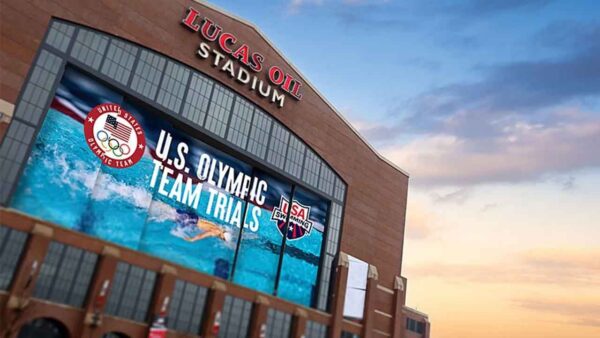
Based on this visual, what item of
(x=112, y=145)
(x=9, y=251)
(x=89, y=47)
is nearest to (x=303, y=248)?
(x=112, y=145)

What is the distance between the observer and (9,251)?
44219 mm

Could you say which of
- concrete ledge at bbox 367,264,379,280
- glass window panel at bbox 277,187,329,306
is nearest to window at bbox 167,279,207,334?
glass window panel at bbox 277,187,329,306

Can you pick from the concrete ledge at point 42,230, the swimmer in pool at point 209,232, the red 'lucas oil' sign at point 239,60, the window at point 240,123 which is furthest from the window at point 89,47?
the swimmer in pool at point 209,232

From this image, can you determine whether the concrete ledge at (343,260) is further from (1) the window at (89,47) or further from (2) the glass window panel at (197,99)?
(1) the window at (89,47)

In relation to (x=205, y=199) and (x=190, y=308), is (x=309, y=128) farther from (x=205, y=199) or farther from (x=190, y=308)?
(x=190, y=308)

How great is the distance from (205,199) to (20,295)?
23.9m

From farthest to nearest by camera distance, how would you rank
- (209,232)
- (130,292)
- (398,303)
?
(398,303) < (209,232) < (130,292)

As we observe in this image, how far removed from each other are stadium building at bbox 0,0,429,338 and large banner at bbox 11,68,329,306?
16 cm

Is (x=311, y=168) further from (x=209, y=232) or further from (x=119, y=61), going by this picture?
(x=119, y=61)

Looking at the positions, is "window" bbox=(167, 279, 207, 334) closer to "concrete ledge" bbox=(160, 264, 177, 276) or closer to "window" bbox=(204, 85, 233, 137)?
"concrete ledge" bbox=(160, 264, 177, 276)

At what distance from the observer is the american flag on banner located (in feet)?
179

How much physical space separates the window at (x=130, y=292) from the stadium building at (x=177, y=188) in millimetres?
154

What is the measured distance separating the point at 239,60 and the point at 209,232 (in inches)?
864

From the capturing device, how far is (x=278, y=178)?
70.6 meters
